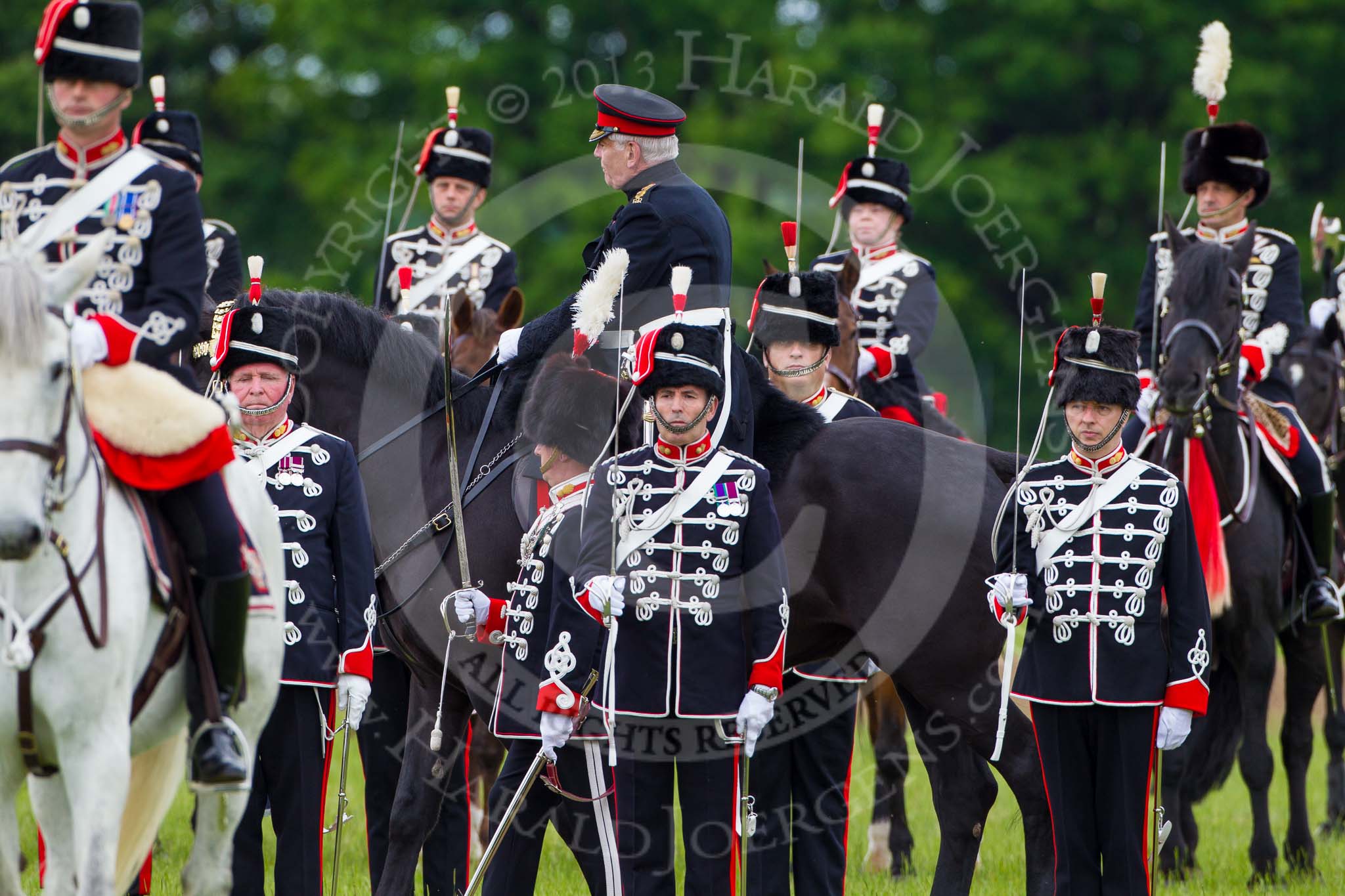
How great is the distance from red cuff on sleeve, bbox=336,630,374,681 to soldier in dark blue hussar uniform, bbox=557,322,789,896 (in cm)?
64

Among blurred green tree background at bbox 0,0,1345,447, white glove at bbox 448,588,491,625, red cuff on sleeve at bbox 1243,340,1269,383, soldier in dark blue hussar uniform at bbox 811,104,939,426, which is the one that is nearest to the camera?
white glove at bbox 448,588,491,625

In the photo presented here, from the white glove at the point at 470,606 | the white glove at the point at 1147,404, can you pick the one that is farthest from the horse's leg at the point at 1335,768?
the white glove at the point at 470,606

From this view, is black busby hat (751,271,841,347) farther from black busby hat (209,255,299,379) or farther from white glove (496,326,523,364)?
black busby hat (209,255,299,379)

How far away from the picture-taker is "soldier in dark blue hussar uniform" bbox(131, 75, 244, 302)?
9359 mm

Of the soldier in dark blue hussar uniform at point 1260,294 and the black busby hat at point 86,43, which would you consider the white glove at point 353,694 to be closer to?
the black busby hat at point 86,43

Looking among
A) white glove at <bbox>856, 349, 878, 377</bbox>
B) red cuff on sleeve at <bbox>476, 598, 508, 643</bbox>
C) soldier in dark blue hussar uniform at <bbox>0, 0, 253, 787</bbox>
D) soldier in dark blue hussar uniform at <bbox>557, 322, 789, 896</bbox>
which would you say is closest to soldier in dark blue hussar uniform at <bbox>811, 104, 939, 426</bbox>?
white glove at <bbox>856, 349, 878, 377</bbox>

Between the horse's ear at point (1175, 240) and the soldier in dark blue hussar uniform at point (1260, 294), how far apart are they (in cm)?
47

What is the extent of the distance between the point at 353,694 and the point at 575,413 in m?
1.12

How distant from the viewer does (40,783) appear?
444 cm

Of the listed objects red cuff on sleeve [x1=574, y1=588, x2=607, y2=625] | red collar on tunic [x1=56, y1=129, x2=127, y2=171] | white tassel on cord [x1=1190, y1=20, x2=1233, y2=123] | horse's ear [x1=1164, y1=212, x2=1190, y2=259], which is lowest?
red cuff on sleeve [x1=574, y1=588, x2=607, y2=625]

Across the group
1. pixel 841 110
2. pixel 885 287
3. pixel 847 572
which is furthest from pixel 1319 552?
pixel 841 110

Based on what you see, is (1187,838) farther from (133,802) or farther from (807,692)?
(133,802)

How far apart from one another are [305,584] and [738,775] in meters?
1.44

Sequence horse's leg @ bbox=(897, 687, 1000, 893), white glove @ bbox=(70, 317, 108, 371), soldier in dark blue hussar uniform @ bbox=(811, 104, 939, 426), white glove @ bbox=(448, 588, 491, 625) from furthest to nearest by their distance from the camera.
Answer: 1. soldier in dark blue hussar uniform @ bbox=(811, 104, 939, 426)
2. horse's leg @ bbox=(897, 687, 1000, 893)
3. white glove @ bbox=(448, 588, 491, 625)
4. white glove @ bbox=(70, 317, 108, 371)
